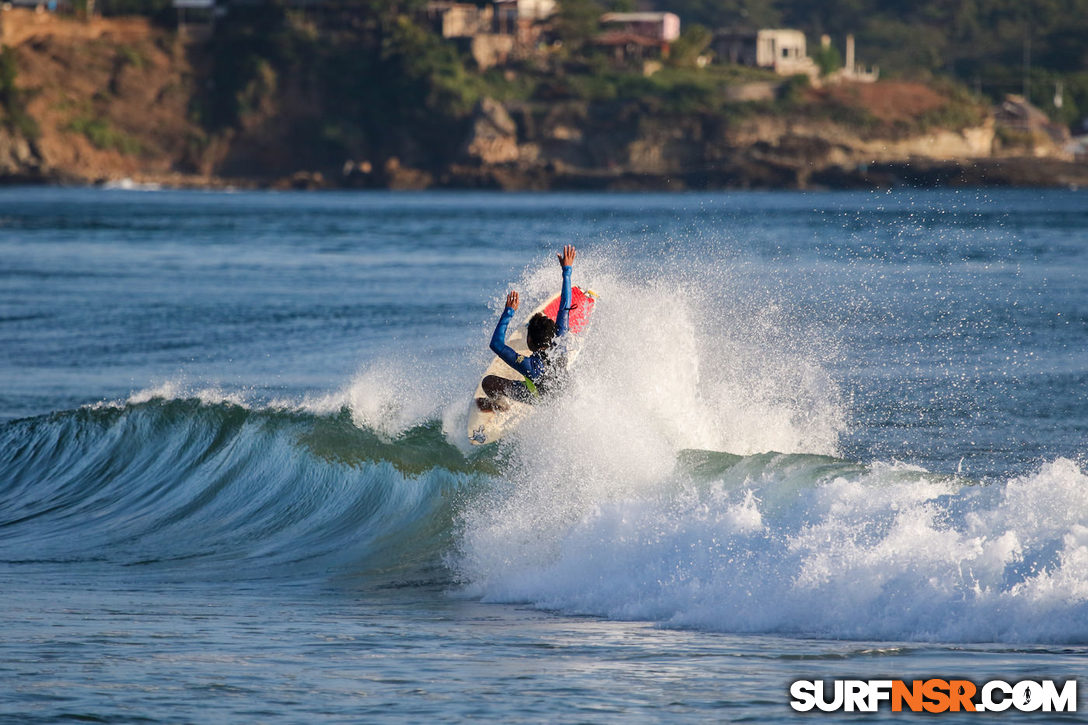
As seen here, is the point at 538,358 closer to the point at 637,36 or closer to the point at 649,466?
the point at 649,466

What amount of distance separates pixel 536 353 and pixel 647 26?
140518mm

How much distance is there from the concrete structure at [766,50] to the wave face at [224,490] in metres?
131

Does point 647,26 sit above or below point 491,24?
below

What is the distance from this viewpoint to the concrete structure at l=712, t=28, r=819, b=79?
14312 cm

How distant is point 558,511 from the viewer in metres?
10.8

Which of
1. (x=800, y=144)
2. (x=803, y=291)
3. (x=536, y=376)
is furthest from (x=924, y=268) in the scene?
(x=800, y=144)

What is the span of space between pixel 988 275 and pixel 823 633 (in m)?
26.9

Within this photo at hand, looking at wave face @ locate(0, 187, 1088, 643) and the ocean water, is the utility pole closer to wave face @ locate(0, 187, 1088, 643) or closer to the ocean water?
the ocean water

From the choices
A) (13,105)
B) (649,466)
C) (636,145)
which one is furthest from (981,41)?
(649,466)

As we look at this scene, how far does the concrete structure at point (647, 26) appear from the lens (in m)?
148

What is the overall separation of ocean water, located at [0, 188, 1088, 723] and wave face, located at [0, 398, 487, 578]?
0.05 m

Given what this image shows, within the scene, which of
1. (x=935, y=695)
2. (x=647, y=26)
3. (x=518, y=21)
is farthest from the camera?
(x=647, y=26)

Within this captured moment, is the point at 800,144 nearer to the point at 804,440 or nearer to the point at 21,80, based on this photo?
the point at 21,80

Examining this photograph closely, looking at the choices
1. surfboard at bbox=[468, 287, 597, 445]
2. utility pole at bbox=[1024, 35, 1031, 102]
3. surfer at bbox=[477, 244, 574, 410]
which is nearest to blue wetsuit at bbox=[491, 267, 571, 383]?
surfer at bbox=[477, 244, 574, 410]
